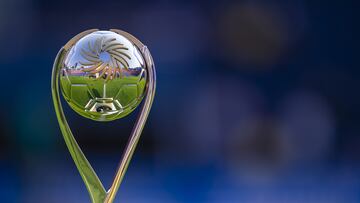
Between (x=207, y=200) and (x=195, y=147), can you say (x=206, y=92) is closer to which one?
(x=195, y=147)

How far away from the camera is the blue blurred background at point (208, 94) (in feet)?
11.1

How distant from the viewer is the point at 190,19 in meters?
3.45

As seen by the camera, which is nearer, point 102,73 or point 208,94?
point 102,73

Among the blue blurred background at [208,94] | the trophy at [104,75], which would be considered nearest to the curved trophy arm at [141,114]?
the trophy at [104,75]

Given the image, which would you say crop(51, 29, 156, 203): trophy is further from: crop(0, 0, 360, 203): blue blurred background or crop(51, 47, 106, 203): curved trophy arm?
crop(0, 0, 360, 203): blue blurred background

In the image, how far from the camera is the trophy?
0.78 m

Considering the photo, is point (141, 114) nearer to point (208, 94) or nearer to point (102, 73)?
point (102, 73)

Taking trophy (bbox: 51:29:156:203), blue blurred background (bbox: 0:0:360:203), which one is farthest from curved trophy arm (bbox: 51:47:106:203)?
blue blurred background (bbox: 0:0:360:203)

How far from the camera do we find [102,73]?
2.55 feet

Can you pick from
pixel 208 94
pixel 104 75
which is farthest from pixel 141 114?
pixel 208 94

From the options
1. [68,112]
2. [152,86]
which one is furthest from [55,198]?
[152,86]

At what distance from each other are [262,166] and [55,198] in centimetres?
132

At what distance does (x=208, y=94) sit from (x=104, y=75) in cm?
272

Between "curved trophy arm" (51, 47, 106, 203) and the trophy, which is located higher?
the trophy
